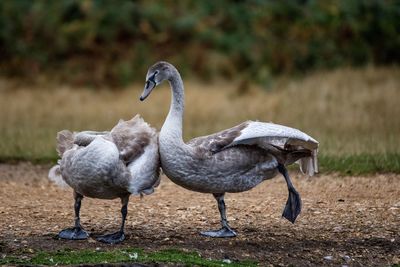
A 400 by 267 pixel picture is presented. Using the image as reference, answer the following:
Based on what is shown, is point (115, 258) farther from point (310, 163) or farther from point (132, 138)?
point (310, 163)

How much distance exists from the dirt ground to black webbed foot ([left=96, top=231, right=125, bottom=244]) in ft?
0.27

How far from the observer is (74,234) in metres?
7.71

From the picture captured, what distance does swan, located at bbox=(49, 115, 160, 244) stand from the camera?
7.21 m

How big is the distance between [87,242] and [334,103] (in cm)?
1003

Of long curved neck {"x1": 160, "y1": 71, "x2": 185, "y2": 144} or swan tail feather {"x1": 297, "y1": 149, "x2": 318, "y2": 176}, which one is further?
swan tail feather {"x1": 297, "y1": 149, "x2": 318, "y2": 176}

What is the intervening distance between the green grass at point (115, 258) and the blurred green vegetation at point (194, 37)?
1166 centimetres

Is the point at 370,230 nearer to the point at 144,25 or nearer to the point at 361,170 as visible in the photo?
the point at 361,170

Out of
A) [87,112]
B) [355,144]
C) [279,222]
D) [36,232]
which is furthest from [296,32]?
[36,232]

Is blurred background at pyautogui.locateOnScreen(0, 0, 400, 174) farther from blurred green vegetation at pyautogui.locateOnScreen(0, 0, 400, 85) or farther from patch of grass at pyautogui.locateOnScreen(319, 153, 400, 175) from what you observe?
patch of grass at pyautogui.locateOnScreen(319, 153, 400, 175)

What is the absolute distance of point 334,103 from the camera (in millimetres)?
16719

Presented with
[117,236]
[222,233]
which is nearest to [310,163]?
[222,233]

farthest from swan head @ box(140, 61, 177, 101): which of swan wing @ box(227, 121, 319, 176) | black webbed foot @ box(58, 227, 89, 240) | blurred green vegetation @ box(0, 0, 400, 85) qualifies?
blurred green vegetation @ box(0, 0, 400, 85)

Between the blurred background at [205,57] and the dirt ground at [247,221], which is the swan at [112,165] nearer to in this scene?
the dirt ground at [247,221]

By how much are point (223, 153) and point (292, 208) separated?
0.91m
